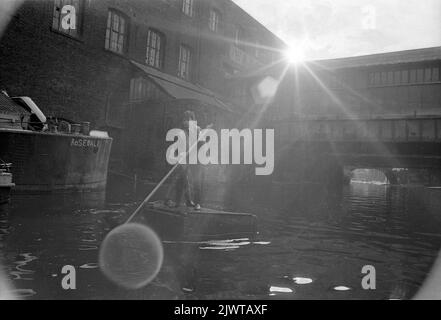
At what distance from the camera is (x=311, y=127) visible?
18.4 meters

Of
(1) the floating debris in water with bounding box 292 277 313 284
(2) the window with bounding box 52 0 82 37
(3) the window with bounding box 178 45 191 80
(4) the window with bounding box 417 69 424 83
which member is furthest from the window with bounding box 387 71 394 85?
(1) the floating debris in water with bounding box 292 277 313 284

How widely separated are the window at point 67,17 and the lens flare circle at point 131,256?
1250cm

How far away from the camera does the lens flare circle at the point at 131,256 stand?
326 cm

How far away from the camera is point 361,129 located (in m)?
16.9

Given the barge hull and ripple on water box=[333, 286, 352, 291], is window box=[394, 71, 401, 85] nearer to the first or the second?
the barge hull

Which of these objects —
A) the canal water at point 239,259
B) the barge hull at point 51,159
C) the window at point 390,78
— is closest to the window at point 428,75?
the window at point 390,78

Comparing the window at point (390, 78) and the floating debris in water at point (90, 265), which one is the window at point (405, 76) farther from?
the floating debris in water at point (90, 265)

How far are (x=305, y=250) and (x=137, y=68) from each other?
15.0 m

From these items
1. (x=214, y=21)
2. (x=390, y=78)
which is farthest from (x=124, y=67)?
(x=390, y=78)

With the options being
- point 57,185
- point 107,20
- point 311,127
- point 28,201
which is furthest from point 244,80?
point 28,201

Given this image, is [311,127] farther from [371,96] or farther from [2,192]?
[2,192]

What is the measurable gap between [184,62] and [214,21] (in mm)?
5029
